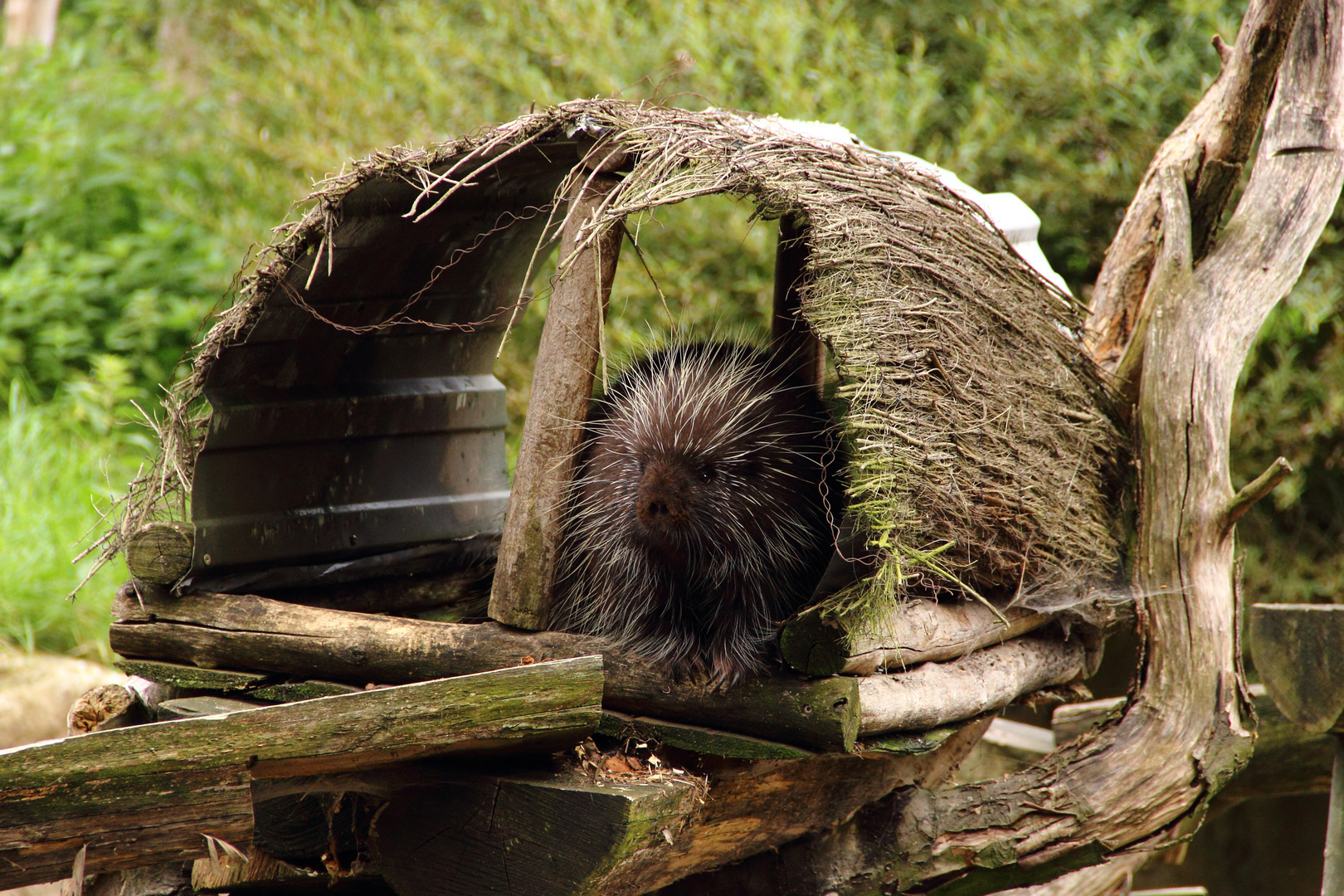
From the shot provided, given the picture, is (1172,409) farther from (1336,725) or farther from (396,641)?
(396,641)

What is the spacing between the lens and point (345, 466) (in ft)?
9.41

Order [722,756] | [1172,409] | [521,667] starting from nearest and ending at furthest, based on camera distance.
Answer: [521,667] → [722,756] → [1172,409]

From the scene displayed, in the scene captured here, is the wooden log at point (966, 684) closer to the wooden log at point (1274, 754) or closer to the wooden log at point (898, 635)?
the wooden log at point (898, 635)

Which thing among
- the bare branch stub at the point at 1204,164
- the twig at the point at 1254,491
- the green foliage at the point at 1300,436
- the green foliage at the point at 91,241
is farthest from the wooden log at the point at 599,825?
the green foliage at the point at 91,241

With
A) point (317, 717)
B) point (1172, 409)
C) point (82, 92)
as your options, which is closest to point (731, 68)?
point (1172, 409)

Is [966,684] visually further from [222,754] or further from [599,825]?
[222,754]

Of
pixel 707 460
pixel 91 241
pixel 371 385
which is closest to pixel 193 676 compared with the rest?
pixel 371 385

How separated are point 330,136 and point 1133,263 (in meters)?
4.52

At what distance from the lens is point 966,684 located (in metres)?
2.36

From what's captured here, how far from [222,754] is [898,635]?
1240 millimetres

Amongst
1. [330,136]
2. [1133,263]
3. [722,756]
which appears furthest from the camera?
[330,136]

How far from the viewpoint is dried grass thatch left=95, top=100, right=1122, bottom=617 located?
1812mm

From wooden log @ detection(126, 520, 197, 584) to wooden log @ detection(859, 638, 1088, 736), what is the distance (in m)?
1.47

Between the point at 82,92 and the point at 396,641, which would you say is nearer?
the point at 396,641
